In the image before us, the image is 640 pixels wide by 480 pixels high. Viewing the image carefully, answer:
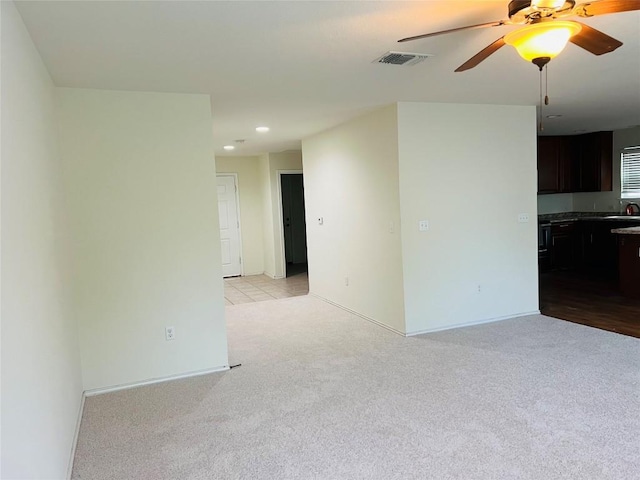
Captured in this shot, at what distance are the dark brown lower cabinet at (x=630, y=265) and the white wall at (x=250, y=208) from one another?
19.4 feet

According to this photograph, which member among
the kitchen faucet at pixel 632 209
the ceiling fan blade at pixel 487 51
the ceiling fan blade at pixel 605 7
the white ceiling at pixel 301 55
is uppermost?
the white ceiling at pixel 301 55

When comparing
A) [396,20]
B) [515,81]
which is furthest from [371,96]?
[396,20]

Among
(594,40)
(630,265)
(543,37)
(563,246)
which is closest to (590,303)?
(630,265)

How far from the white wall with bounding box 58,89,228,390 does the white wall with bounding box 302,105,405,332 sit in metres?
1.82

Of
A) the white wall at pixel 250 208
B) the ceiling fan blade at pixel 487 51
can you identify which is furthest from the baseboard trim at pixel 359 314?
the ceiling fan blade at pixel 487 51

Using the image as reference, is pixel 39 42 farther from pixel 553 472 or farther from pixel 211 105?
pixel 553 472

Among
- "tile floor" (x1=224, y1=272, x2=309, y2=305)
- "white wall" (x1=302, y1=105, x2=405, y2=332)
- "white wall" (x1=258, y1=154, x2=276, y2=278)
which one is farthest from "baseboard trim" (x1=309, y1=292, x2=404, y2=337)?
"white wall" (x1=258, y1=154, x2=276, y2=278)

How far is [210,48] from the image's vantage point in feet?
8.99

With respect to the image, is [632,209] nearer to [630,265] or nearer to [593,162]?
[593,162]

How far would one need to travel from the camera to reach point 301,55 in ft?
9.57

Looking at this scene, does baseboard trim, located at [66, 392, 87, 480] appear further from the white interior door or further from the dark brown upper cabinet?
the dark brown upper cabinet

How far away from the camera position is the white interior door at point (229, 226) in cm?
888

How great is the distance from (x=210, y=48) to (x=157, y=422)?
93.8 inches

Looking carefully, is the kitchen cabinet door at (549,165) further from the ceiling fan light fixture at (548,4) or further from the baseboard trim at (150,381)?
the ceiling fan light fixture at (548,4)
